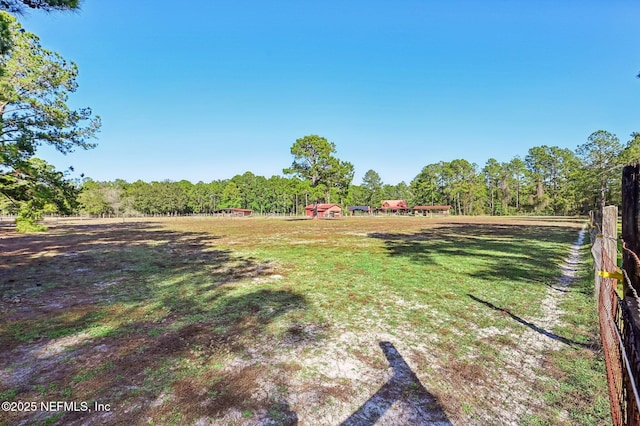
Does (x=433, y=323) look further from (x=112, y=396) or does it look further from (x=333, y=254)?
(x=333, y=254)

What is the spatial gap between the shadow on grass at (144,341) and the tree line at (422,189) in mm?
37540

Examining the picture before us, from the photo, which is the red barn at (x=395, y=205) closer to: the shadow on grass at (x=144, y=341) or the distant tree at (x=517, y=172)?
the distant tree at (x=517, y=172)

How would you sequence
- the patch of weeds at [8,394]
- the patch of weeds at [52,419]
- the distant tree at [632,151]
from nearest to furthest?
the patch of weeds at [52,419], the patch of weeds at [8,394], the distant tree at [632,151]

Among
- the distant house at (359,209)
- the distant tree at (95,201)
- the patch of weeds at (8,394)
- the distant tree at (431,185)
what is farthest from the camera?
the distant house at (359,209)

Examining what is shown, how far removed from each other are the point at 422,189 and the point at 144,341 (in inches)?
3754

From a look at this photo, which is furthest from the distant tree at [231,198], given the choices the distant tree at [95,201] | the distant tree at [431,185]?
the distant tree at [431,185]

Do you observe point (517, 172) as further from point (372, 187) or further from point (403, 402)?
point (403, 402)

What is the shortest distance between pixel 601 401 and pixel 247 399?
3431 millimetres

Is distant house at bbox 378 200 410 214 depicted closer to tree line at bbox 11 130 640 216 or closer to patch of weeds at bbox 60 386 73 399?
tree line at bbox 11 130 640 216

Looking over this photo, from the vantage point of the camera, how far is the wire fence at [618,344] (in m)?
1.59

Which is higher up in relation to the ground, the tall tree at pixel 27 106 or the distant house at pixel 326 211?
the tall tree at pixel 27 106

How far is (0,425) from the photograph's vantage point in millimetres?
2523

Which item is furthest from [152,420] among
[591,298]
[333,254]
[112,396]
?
[333,254]

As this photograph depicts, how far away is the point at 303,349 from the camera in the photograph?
13.1 feet
